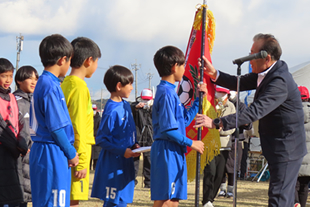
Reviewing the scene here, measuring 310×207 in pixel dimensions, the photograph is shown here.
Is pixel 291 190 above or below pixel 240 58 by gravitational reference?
below

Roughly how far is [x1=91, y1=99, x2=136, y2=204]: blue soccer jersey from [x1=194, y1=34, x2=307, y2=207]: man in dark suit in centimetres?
78

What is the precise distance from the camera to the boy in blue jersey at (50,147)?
2.71 meters

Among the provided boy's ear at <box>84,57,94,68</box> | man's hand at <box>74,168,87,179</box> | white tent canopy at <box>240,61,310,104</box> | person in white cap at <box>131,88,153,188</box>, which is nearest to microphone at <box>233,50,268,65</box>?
boy's ear at <box>84,57,94,68</box>

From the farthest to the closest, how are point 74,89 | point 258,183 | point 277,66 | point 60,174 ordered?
point 258,183, point 277,66, point 74,89, point 60,174

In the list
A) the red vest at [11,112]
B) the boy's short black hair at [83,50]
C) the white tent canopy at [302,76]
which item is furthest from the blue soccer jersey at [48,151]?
the white tent canopy at [302,76]

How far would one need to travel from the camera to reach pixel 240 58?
3396 mm

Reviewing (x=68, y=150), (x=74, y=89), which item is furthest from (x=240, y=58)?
(x=68, y=150)

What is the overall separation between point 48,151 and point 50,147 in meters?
0.03

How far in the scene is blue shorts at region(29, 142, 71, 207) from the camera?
2717 mm

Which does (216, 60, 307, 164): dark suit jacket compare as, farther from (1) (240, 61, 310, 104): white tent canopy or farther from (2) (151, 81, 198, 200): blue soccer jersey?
(1) (240, 61, 310, 104): white tent canopy

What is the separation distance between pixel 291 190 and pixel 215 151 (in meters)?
1.39

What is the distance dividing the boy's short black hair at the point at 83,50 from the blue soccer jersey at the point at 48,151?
540 mm

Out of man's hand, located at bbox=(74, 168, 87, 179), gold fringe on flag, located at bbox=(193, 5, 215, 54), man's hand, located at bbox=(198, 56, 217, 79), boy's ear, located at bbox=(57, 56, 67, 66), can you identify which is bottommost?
man's hand, located at bbox=(74, 168, 87, 179)

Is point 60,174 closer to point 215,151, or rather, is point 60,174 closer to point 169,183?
point 169,183
